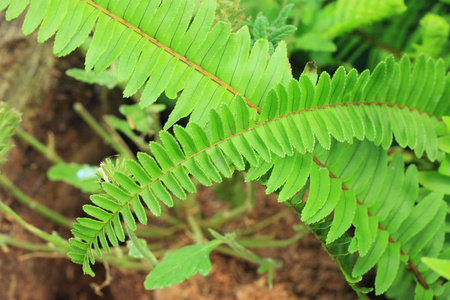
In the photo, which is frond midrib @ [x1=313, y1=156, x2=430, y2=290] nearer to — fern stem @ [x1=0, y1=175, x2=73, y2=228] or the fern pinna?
the fern pinna

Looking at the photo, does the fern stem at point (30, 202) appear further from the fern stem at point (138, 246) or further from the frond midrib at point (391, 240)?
the frond midrib at point (391, 240)

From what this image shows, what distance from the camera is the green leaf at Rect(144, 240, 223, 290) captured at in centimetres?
122

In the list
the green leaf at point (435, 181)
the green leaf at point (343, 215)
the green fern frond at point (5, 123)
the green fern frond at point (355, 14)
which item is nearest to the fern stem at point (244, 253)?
the green leaf at point (343, 215)

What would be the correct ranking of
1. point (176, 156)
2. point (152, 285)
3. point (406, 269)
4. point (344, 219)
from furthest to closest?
1. point (406, 269)
2. point (152, 285)
3. point (344, 219)
4. point (176, 156)

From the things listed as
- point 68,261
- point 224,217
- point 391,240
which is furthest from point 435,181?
point 68,261

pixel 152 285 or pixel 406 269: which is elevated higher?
pixel 406 269

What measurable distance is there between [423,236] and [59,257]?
1.31m

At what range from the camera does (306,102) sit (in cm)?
110

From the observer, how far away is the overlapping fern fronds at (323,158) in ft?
3.33

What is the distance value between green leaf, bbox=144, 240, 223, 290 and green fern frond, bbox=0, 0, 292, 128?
370mm

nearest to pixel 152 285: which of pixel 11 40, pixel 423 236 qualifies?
pixel 423 236

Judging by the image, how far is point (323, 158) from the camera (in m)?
1.18

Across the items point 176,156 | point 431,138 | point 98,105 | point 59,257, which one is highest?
point 431,138

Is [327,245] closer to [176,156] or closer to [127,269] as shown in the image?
[176,156]
